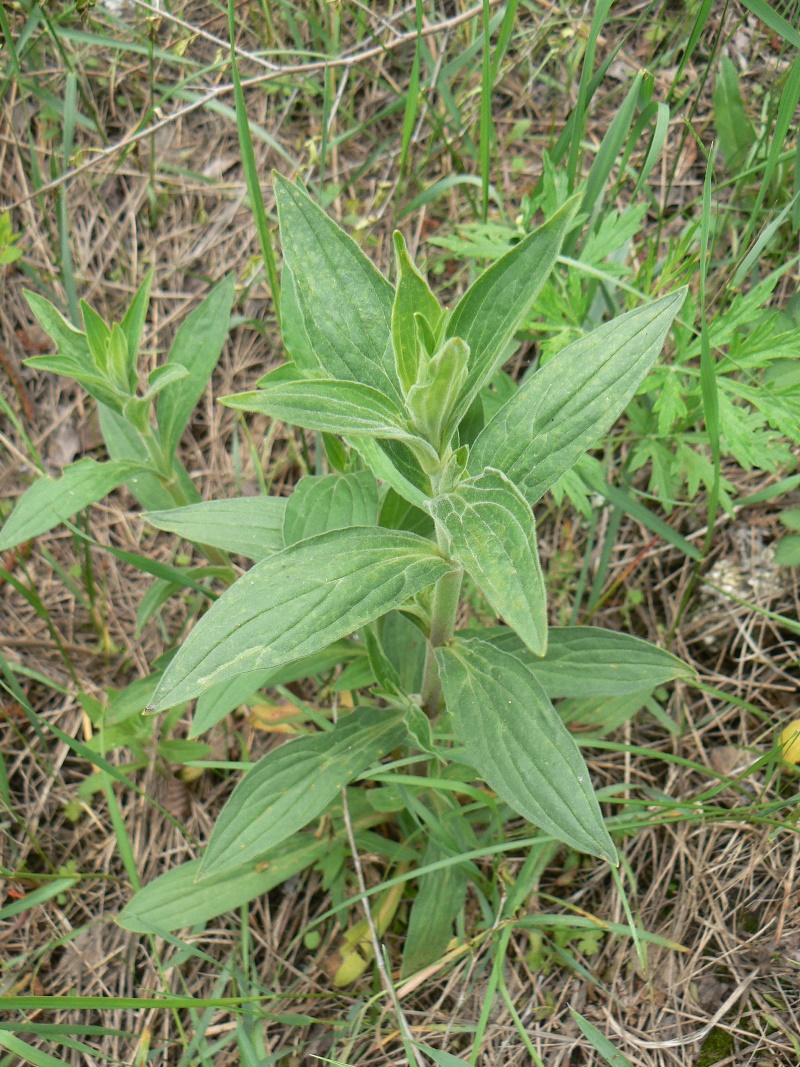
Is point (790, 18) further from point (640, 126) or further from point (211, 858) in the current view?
point (211, 858)

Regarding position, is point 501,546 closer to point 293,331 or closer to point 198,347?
point 293,331

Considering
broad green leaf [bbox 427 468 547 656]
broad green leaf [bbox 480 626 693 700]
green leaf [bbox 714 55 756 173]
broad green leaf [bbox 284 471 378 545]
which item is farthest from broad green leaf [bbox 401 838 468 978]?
green leaf [bbox 714 55 756 173]

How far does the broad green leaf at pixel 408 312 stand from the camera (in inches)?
62.6

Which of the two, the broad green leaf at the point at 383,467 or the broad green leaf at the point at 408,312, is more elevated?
the broad green leaf at the point at 408,312

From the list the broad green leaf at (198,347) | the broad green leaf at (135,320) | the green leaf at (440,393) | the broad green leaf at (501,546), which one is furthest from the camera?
the broad green leaf at (198,347)

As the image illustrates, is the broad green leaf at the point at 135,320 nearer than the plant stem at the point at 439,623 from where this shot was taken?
No

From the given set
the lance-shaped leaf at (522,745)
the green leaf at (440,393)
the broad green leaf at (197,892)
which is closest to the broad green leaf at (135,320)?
the green leaf at (440,393)

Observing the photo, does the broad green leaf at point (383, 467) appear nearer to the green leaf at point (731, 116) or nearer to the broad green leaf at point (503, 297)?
the broad green leaf at point (503, 297)

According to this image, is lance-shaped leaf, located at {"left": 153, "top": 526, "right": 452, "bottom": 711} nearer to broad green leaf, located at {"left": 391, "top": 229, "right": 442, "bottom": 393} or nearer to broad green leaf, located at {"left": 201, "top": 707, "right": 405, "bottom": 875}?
broad green leaf, located at {"left": 391, "top": 229, "right": 442, "bottom": 393}

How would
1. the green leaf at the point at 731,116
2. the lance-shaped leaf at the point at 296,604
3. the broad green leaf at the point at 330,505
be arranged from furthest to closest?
the green leaf at the point at 731,116
the broad green leaf at the point at 330,505
the lance-shaped leaf at the point at 296,604

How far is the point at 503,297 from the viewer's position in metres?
1.71

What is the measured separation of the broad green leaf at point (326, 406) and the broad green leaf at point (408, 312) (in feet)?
0.26

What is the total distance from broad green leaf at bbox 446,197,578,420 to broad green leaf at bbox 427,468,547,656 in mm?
187

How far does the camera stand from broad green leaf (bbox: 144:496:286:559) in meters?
2.22
